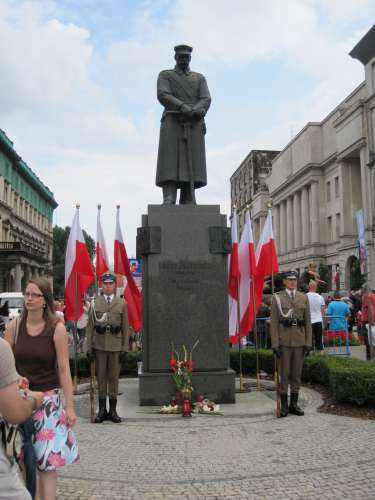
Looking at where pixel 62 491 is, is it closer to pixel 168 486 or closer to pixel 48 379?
pixel 168 486

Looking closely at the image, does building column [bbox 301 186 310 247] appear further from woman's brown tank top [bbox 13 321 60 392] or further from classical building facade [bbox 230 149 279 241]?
woman's brown tank top [bbox 13 321 60 392]

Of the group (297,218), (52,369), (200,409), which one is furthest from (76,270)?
(297,218)

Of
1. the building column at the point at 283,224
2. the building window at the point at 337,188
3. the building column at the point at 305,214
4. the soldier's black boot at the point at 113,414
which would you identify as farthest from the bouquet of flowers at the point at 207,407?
the building column at the point at 283,224

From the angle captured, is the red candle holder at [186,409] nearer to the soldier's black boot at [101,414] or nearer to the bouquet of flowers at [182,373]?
the bouquet of flowers at [182,373]

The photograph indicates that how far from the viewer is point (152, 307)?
333 inches

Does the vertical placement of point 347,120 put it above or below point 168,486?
above

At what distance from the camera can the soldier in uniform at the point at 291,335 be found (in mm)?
7719

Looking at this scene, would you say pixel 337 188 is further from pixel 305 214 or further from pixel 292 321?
pixel 292 321

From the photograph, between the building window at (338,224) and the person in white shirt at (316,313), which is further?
the building window at (338,224)

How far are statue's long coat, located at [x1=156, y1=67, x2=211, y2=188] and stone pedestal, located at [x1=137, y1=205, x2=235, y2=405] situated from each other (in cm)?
103

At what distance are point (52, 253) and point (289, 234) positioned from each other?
47.0 metres

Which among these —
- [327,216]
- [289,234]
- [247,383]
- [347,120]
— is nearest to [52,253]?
[289,234]

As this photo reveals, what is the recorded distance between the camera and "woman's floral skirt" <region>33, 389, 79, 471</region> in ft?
11.8

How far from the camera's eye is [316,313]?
1329 centimetres
